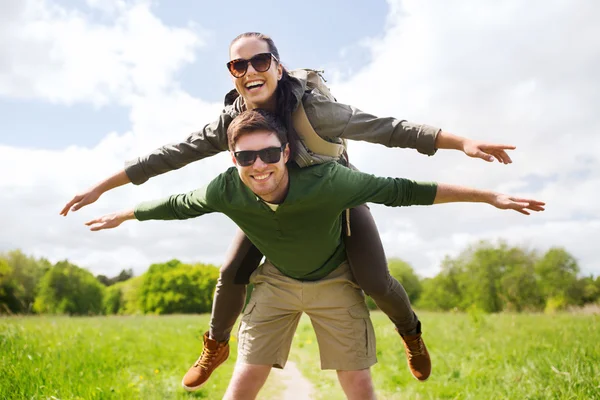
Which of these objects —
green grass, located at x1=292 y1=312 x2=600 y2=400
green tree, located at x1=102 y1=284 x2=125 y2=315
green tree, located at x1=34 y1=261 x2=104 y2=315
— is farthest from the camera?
green tree, located at x1=102 y1=284 x2=125 y2=315

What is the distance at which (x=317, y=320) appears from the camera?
12.3ft

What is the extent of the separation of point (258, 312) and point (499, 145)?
6.51 ft

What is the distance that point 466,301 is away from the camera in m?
45.5

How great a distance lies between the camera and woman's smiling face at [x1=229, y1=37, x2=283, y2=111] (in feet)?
11.5

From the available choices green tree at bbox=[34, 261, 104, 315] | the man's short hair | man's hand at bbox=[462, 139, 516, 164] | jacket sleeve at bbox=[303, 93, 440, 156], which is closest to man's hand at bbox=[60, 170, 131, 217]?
the man's short hair

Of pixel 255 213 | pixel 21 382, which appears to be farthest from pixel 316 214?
pixel 21 382

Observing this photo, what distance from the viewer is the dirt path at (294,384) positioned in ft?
21.3

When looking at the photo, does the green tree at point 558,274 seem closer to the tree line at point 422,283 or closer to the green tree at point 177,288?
the tree line at point 422,283

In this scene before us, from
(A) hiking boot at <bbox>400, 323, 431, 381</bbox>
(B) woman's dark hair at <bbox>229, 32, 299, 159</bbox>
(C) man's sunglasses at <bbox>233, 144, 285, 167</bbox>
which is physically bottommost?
(A) hiking boot at <bbox>400, 323, 431, 381</bbox>

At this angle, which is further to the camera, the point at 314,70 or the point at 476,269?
the point at 476,269

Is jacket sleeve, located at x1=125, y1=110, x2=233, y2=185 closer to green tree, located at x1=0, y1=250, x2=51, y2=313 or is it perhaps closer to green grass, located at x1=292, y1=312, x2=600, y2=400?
green grass, located at x1=292, y1=312, x2=600, y2=400

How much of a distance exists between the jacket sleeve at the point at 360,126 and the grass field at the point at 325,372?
2718mm

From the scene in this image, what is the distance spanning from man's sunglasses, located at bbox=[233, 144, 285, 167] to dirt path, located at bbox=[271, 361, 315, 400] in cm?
412

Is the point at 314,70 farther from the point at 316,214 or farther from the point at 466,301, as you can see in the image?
the point at 466,301
